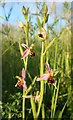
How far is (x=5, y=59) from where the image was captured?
4.64 ft

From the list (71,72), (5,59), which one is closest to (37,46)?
(5,59)

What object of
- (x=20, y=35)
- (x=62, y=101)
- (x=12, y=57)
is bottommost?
(x=62, y=101)

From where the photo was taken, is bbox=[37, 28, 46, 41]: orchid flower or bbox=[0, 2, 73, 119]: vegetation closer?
bbox=[37, 28, 46, 41]: orchid flower

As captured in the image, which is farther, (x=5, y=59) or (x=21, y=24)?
(x=5, y=59)

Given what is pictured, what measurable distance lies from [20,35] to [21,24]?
2.39 ft

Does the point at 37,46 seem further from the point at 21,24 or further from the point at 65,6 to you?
the point at 21,24

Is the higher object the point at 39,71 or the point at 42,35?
the point at 42,35

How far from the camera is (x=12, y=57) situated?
1368 mm

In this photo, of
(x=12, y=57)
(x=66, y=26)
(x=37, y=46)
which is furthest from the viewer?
(x=37, y=46)

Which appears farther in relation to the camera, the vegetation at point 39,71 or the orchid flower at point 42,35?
the vegetation at point 39,71

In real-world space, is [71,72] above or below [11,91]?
above

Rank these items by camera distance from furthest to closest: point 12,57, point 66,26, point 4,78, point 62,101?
point 12,57 < point 4,78 < point 66,26 < point 62,101

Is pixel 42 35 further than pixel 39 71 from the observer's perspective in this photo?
No

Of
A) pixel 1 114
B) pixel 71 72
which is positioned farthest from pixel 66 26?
pixel 1 114
